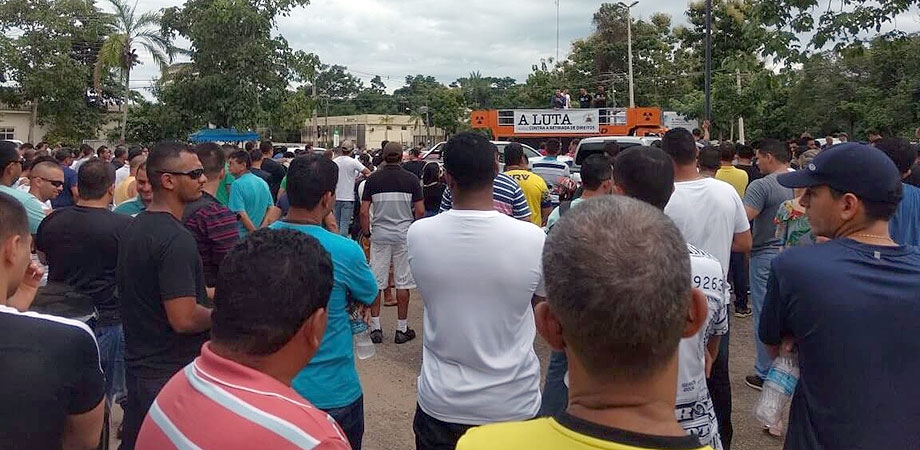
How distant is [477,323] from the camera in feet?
9.64

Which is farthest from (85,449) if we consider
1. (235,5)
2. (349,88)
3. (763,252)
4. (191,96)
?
(349,88)

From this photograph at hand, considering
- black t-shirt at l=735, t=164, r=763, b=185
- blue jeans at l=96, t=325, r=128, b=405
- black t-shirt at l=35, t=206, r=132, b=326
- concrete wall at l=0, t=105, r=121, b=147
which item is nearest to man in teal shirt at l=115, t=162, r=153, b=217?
black t-shirt at l=35, t=206, r=132, b=326

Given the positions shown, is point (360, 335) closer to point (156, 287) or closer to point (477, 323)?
point (477, 323)

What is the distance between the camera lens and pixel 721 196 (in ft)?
13.9

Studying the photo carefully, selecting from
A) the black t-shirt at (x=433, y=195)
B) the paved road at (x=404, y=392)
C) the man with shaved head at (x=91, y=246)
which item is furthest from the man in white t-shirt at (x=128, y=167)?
the man with shaved head at (x=91, y=246)

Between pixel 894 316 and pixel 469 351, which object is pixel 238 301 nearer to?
pixel 469 351

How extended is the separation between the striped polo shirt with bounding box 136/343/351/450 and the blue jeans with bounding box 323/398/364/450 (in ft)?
4.50

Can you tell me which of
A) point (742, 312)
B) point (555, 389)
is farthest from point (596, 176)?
point (742, 312)

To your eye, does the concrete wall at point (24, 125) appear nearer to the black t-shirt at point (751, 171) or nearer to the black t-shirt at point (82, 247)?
the black t-shirt at point (751, 171)

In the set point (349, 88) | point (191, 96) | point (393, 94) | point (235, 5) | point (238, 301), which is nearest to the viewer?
point (238, 301)

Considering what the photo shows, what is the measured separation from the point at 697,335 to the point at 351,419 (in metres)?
1.51

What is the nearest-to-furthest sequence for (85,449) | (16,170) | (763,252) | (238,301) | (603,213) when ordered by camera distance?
1. (603,213)
2. (238,301)
3. (85,449)
4. (16,170)
5. (763,252)

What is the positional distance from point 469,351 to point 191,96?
23.7 m

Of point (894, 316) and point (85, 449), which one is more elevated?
point (894, 316)
